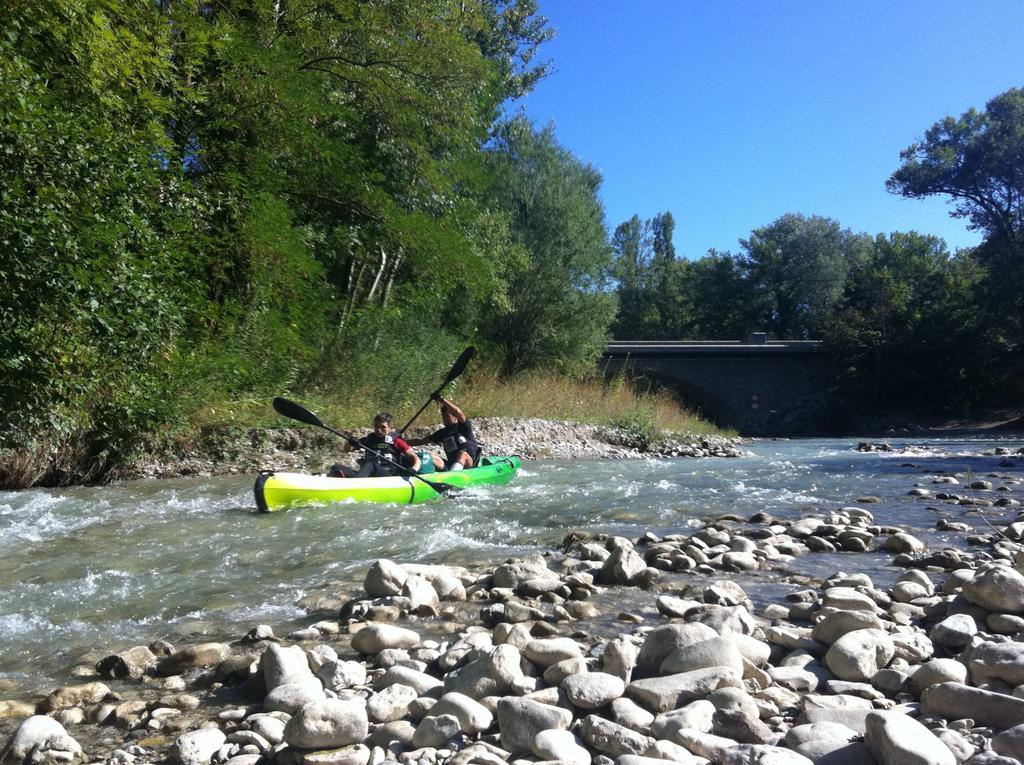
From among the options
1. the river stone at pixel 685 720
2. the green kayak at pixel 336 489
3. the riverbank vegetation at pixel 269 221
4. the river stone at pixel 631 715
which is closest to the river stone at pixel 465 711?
the river stone at pixel 631 715

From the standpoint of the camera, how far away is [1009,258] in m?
28.8

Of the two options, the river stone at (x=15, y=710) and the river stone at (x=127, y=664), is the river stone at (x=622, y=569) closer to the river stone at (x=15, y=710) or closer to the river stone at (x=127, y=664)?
the river stone at (x=127, y=664)

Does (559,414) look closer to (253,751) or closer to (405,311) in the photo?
(405,311)

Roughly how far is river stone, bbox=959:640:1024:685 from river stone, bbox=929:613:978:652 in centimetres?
31

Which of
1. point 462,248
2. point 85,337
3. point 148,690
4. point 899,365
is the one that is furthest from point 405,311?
point 899,365

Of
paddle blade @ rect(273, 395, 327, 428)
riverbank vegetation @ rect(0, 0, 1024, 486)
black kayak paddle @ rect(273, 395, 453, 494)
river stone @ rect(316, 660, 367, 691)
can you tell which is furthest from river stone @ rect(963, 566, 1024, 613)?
riverbank vegetation @ rect(0, 0, 1024, 486)

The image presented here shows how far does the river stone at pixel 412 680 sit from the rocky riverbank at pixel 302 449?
732 cm

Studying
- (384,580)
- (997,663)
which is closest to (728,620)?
(997,663)

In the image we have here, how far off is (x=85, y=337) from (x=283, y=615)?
202 inches

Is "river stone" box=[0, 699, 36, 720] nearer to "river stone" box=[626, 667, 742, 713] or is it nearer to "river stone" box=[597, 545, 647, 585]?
"river stone" box=[626, 667, 742, 713]

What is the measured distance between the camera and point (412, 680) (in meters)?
2.56

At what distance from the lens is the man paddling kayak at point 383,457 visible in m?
7.82

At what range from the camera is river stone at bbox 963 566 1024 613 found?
311 centimetres

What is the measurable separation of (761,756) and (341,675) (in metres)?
1.39
